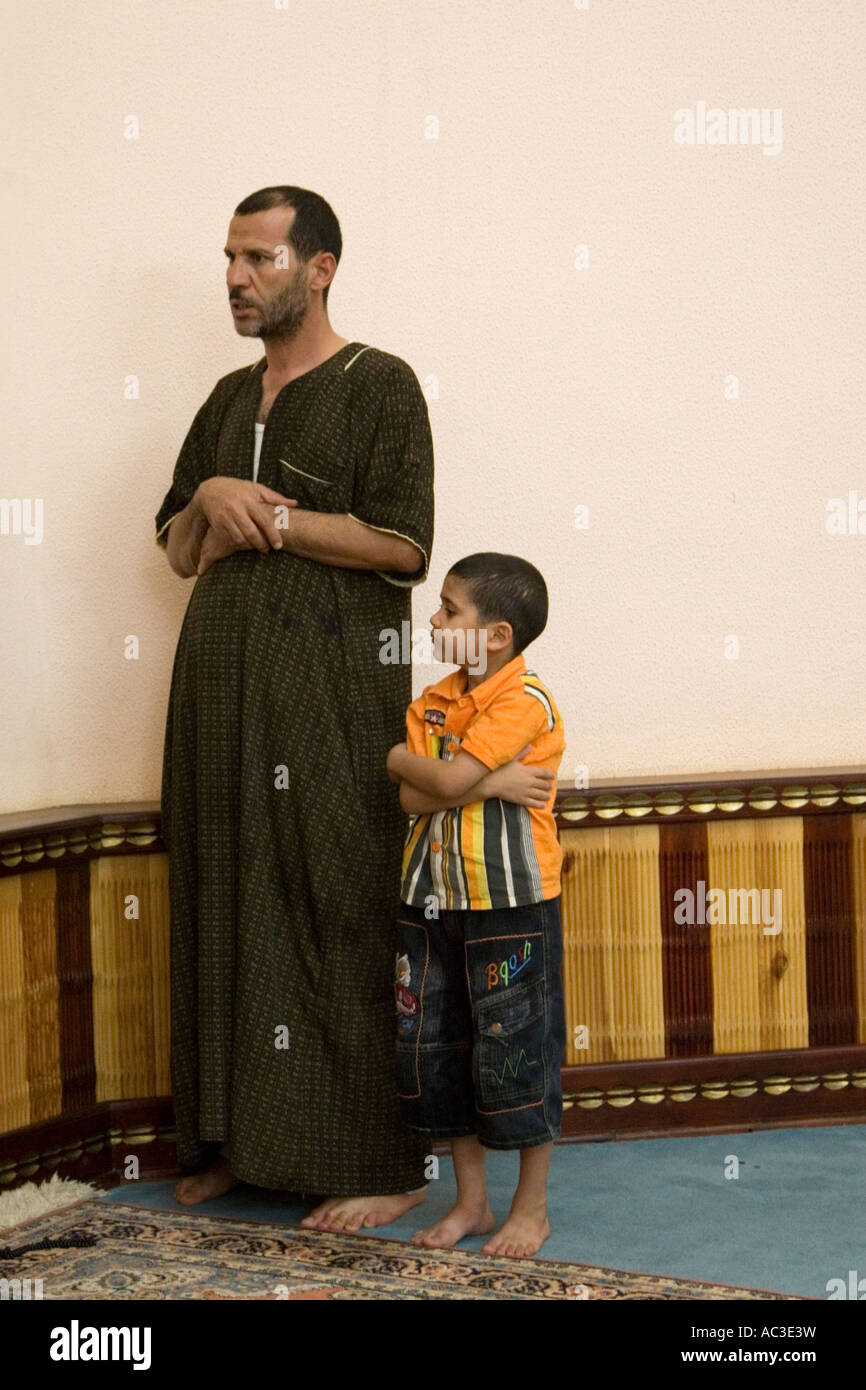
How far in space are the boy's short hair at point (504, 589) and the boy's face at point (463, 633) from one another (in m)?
0.01

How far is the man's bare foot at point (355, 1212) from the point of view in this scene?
2.78 metres

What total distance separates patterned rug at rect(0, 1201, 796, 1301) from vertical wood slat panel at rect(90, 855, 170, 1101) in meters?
0.38

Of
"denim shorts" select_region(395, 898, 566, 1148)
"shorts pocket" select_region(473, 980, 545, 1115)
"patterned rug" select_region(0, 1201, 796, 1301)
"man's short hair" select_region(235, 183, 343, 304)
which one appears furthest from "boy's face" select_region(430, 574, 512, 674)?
"patterned rug" select_region(0, 1201, 796, 1301)

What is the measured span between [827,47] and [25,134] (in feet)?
5.57

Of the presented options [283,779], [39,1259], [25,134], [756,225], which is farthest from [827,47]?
[39,1259]

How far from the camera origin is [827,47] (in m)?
3.50

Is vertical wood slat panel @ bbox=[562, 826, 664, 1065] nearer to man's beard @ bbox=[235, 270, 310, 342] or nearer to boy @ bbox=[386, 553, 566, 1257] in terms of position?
boy @ bbox=[386, 553, 566, 1257]

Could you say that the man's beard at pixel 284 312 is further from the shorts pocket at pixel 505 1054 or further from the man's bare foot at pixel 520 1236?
the man's bare foot at pixel 520 1236

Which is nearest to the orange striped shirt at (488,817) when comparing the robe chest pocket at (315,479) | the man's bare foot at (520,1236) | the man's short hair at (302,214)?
the robe chest pocket at (315,479)

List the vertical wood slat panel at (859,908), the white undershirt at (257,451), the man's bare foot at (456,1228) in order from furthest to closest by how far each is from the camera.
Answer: the vertical wood slat panel at (859,908) → the white undershirt at (257,451) → the man's bare foot at (456,1228)

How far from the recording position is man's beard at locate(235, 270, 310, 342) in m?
2.85

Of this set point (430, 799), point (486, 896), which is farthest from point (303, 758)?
point (486, 896)

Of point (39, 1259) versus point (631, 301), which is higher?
point (631, 301)

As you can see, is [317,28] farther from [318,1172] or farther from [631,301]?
[318,1172]
